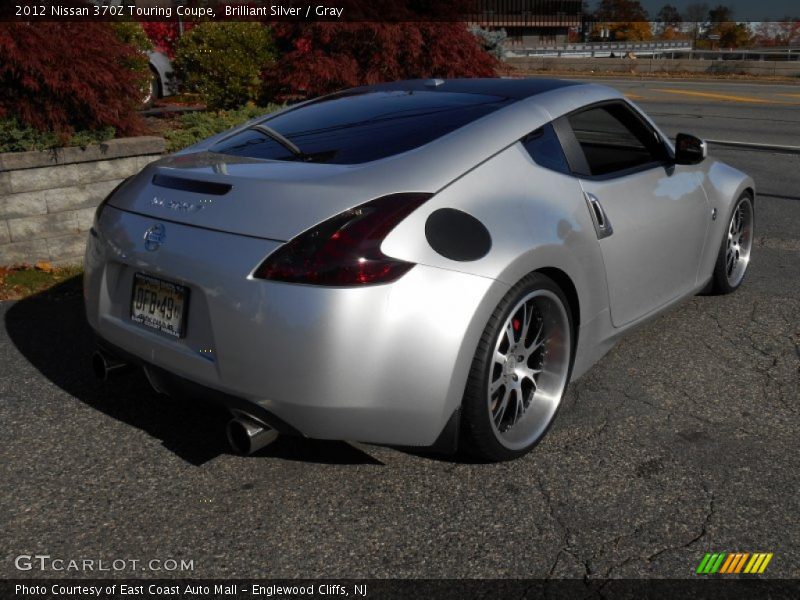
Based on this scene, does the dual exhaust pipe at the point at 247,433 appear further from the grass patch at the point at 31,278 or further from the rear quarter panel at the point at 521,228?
the grass patch at the point at 31,278

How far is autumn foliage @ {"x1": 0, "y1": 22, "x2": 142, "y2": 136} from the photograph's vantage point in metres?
6.46

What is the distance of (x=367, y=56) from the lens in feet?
31.6

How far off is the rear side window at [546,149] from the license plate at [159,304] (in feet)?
4.97

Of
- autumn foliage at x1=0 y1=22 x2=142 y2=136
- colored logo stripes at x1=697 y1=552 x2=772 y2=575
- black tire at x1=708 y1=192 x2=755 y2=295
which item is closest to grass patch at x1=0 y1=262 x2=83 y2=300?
autumn foliage at x1=0 y1=22 x2=142 y2=136

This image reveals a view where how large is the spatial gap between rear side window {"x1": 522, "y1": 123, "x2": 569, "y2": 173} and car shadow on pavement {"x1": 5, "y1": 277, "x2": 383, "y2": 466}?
4.65 ft

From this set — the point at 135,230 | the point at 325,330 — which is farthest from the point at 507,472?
the point at 135,230

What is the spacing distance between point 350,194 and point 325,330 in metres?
0.52

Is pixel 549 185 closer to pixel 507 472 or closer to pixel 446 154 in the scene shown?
pixel 446 154

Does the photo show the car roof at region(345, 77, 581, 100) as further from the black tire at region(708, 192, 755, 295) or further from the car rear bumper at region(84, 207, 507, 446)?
the black tire at region(708, 192, 755, 295)

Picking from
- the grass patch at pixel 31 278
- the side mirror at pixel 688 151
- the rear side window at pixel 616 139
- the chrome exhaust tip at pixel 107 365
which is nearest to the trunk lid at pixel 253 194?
the chrome exhaust tip at pixel 107 365

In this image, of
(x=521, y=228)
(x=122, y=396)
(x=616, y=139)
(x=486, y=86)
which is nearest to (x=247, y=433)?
(x=521, y=228)

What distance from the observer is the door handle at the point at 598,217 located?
3.81 meters

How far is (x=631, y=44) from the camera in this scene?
54562 mm

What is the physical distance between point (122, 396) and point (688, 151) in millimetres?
3063
